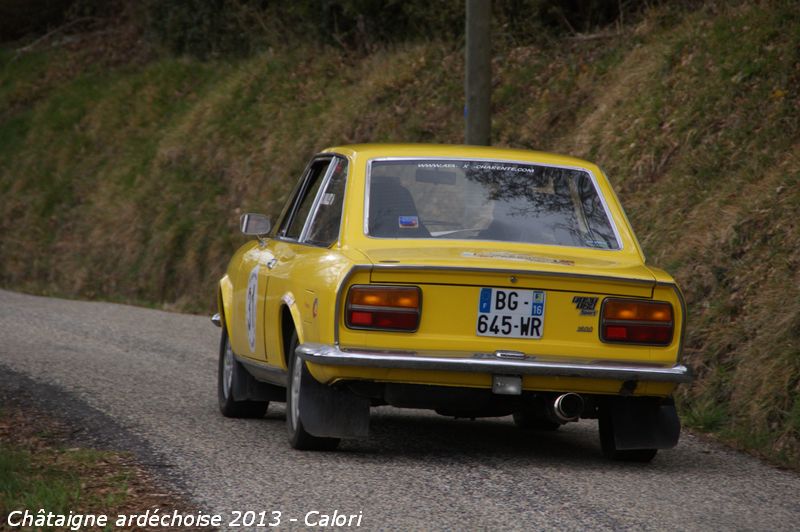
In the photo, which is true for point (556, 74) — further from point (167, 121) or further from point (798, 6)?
point (167, 121)

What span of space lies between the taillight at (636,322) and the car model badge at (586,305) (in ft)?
0.17

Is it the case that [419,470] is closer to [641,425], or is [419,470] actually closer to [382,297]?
[382,297]

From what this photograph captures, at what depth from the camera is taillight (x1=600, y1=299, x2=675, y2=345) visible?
674 centimetres

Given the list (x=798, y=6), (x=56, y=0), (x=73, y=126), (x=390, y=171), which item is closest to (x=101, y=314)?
(x=798, y=6)

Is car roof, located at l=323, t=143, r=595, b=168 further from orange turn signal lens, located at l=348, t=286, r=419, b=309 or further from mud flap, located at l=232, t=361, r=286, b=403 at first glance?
mud flap, located at l=232, t=361, r=286, b=403

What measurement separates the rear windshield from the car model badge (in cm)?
68

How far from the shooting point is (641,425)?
721 cm

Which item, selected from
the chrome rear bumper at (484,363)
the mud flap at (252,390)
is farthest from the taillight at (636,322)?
the mud flap at (252,390)

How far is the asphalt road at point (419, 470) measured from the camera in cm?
579

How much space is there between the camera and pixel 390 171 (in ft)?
24.8

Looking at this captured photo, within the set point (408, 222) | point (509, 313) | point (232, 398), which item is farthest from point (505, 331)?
point (232, 398)

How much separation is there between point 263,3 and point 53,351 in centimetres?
1732

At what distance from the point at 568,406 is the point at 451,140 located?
41.1 ft

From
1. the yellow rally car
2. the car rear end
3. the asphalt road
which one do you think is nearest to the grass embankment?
the asphalt road
